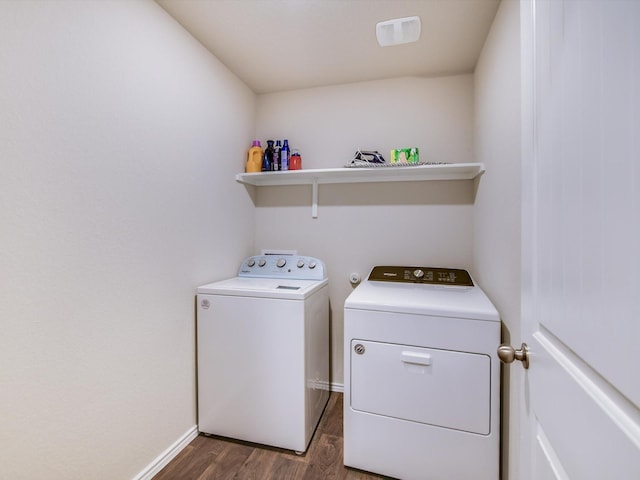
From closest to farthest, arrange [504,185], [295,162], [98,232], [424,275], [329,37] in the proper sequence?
[98,232], [504,185], [329,37], [424,275], [295,162]

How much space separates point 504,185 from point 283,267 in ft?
4.88

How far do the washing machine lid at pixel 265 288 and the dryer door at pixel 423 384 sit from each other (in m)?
0.42

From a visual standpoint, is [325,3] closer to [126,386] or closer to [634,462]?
[634,462]

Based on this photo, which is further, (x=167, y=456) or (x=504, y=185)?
(x=167, y=456)

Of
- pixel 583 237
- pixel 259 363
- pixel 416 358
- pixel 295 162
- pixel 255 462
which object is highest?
pixel 295 162

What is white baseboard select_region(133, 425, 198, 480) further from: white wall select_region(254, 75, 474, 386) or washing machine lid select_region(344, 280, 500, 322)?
washing machine lid select_region(344, 280, 500, 322)

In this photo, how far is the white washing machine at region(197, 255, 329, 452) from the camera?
166 cm

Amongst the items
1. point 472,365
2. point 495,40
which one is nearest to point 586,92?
point 472,365

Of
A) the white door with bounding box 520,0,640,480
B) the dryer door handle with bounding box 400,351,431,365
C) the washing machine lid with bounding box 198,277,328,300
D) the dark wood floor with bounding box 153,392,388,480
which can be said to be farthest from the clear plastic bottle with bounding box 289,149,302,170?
the dark wood floor with bounding box 153,392,388,480

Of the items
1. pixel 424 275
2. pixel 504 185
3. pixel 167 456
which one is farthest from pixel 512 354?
pixel 167 456

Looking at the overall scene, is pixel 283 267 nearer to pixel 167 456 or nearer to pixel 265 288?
pixel 265 288

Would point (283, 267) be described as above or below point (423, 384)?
above

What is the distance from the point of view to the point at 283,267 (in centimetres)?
223

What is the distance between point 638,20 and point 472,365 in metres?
1.32
